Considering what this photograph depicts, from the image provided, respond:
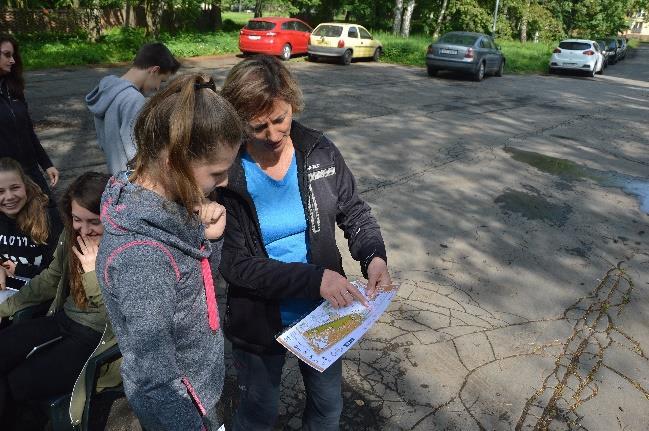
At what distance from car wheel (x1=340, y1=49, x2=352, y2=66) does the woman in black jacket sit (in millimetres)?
17670

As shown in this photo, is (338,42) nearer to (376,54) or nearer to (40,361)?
(376,54)

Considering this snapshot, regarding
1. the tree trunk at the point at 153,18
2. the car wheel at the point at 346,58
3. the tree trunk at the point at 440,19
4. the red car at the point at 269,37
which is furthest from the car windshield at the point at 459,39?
the tree trunk at the point at 440,19

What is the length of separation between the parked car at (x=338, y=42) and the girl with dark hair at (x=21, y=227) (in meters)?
16.7

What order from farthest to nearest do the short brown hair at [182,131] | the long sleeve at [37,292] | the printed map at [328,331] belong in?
1. the long sleeve at [37,292]
2. the printed map at [328,331]
3. the short brown hair at [182,131]

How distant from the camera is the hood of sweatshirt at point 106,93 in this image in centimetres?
318

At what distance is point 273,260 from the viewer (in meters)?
1.82

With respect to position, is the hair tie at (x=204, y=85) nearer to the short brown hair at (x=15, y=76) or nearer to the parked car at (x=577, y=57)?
the short brown hair at (x=15, y=76)

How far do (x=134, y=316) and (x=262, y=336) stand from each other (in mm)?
683

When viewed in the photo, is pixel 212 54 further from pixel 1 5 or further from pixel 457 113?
pixel 457 113

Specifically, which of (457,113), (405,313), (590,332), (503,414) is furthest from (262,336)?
(457,113)

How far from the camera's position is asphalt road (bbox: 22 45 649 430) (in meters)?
2.88

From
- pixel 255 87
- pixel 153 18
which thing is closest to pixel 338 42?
pixel 153 18

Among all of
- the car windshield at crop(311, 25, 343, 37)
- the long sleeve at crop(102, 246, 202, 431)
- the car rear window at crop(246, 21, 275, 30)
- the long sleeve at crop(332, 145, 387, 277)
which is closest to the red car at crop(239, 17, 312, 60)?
the car rear window at crop(246, 21, 275, 30)

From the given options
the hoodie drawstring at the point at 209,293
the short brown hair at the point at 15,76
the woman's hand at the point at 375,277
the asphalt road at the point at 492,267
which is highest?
the short brown hair at the point at 15,76
